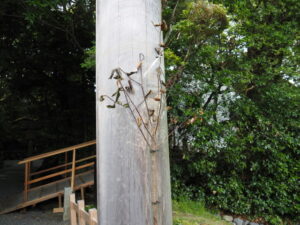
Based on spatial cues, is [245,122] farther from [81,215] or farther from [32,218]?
[32,218]

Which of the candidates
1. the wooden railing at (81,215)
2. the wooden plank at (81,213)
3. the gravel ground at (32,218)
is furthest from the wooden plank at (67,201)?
the wooden plank at (81,213)

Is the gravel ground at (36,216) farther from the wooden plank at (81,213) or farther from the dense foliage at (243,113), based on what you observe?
the dense foliage at (243,113)

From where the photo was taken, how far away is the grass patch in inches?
175

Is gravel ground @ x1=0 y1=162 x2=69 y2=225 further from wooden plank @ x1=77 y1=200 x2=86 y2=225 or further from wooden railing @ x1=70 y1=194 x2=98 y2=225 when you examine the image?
wooden plank @ x1=77 y1=200 x2=86 y2=225

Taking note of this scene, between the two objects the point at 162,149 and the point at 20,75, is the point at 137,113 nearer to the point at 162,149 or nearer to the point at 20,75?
the point at 162,149

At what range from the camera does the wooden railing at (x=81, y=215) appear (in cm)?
238

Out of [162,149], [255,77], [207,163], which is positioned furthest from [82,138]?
[162,149]

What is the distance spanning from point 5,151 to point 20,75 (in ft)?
29.2

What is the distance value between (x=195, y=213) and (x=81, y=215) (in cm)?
286

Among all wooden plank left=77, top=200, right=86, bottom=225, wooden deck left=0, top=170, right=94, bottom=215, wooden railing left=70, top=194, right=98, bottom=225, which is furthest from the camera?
wooden deck left=0, top=170, right=94, bottom=215

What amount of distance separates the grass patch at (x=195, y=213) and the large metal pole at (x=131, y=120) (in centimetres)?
386

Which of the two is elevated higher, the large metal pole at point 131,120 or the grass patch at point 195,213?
the large metal pole at point 131,120

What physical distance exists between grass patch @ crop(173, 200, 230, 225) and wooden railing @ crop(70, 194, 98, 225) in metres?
1.93

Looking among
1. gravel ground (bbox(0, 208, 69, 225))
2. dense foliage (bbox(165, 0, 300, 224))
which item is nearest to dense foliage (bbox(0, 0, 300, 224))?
dense foliage (bbox(165, 0, 300, 224))
